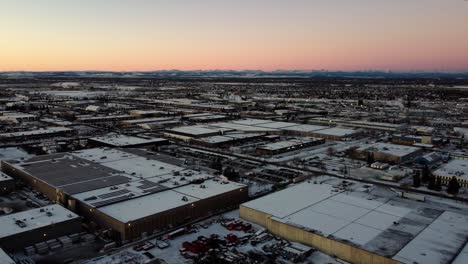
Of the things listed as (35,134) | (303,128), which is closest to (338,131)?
(303,128)

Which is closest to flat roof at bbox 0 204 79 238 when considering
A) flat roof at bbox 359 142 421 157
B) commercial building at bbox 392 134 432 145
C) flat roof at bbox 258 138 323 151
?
flat roof at bbox 258 138 323 151

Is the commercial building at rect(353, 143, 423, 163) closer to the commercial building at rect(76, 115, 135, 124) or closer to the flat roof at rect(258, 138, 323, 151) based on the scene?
the flat roof at rect(258, 138, 323, 151)

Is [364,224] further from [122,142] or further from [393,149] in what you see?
[122,142]

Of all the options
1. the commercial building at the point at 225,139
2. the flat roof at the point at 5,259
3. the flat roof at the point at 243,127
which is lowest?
the commercial building at the point at 225,139

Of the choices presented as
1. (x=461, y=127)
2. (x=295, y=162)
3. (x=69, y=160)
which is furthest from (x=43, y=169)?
(x=461, y=127)

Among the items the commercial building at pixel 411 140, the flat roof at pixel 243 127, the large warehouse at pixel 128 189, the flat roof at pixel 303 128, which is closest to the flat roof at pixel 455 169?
the commercial building at pixel 411 140

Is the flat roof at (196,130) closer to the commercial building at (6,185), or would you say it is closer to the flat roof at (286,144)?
the flat roof at (286,144)

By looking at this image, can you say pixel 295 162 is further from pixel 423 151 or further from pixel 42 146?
pixel 42 146
